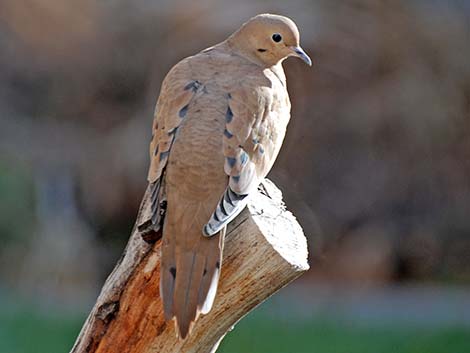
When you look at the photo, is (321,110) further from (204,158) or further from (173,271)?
(173,271)

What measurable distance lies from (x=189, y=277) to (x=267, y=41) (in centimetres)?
78

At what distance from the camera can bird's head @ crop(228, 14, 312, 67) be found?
286 centimetres

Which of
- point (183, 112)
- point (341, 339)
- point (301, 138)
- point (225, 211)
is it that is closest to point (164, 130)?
point (183, 112)

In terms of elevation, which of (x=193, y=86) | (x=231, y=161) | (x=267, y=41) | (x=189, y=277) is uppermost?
(x=267, y=41)

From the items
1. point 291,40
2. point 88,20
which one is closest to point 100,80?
point 88,20

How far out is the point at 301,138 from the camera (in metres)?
7.57

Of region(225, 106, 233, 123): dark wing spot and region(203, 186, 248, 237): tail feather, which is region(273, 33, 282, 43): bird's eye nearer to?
region(225, 106, 233, 123): dark wing spot

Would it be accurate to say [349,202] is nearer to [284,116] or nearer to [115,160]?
[115,160]

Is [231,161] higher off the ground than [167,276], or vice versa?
[231,161]

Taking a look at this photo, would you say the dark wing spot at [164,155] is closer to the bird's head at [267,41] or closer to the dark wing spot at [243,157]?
the dark wing spot at [243,157]

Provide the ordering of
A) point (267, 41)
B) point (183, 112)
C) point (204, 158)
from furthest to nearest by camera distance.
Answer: point (267, 41), point (183, 112), point (204, 158)

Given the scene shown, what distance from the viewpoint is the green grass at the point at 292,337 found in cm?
624

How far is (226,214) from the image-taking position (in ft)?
7.70

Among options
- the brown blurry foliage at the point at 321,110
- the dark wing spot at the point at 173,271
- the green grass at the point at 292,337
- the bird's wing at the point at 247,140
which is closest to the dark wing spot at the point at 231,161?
the bird's wing at the point at 247,140
